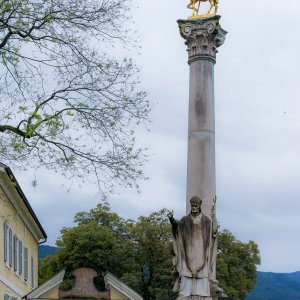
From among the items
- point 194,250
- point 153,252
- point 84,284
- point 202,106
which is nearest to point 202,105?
point 202,106

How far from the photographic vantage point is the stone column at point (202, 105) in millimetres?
21312

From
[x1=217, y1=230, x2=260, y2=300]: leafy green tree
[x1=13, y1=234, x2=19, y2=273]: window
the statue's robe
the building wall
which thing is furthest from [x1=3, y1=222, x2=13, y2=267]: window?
[x1=217, y1=230, x2=260, y2=300]: leafy green tree

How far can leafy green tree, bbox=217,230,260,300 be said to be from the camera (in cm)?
5778

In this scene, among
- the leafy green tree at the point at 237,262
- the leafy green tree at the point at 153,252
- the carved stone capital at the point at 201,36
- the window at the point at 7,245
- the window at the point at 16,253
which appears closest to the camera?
the carved stone capital at the point at 201,36

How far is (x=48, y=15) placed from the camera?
688 inches

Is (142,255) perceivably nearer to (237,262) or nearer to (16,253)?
(237,262)

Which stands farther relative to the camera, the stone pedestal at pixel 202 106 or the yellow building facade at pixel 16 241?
the yellow building facade at pixel 16 241

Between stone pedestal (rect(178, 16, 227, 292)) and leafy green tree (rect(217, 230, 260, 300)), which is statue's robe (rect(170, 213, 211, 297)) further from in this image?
leafy green tree (rect(217, 230, 260, 300))

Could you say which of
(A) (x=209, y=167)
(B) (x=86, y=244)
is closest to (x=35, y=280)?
(B) (x=86, y=244)

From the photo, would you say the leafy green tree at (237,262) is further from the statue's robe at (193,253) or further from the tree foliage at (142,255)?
the statue's robe at (193,253)

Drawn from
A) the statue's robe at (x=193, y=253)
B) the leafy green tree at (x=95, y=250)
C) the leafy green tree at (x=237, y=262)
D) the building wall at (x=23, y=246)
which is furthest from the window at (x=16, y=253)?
the statue's robe at (x=193, y=253)

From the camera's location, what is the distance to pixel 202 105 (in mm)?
21734

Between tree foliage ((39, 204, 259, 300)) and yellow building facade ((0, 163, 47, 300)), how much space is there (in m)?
10.2

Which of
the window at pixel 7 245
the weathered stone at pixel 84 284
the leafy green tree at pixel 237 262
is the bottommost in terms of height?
the weathered stone at pixel 84 284
